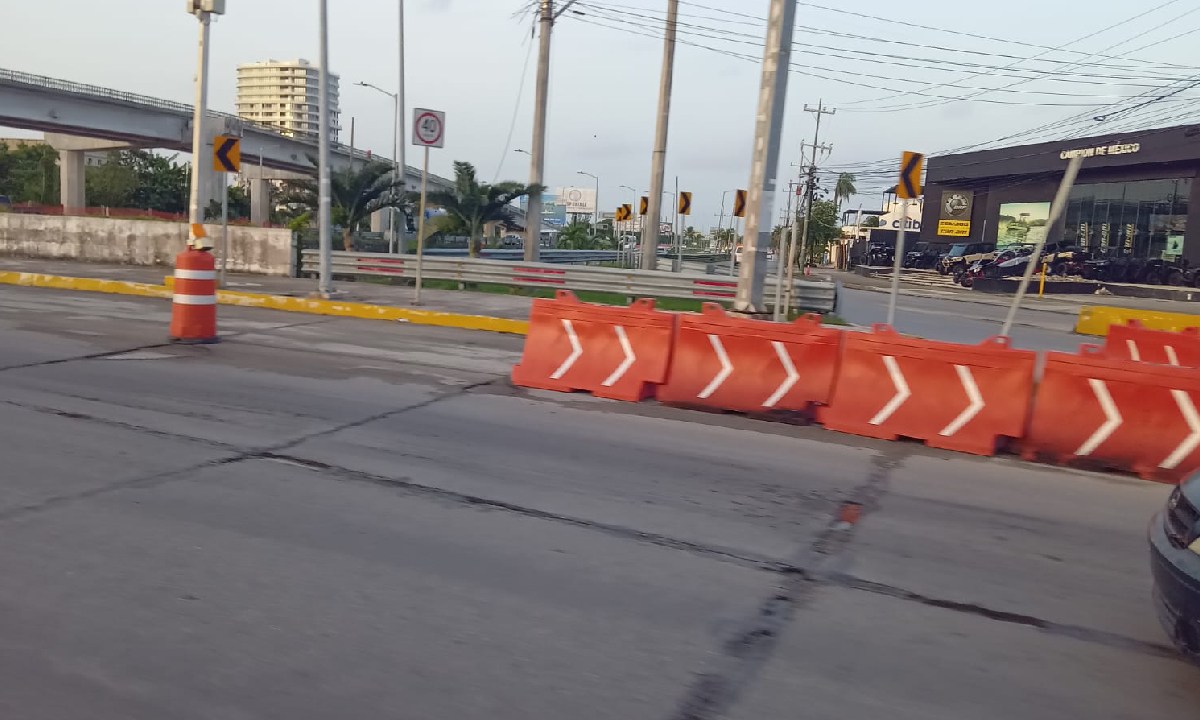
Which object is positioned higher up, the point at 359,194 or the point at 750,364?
the point at 359,194

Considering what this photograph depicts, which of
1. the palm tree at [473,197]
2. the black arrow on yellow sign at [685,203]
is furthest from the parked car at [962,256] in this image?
the palm tree at [473,197]

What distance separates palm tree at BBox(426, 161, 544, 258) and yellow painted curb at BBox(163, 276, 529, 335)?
914 cm

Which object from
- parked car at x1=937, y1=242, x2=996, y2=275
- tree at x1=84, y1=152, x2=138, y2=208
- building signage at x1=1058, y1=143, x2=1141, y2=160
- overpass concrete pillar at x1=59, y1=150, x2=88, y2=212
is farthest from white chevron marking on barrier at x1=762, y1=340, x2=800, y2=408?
tree at x1=84, y1=152, x2=138, y2=208

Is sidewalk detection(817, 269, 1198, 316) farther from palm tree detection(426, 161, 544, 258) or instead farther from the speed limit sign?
the speed limit sign

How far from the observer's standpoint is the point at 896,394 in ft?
28.6

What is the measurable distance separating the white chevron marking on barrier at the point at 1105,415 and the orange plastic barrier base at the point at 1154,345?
18.1 ft

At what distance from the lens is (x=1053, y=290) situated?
3944cm

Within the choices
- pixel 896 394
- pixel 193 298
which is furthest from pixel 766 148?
pixel 193 298

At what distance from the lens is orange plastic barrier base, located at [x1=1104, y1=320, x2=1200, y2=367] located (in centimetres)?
1281

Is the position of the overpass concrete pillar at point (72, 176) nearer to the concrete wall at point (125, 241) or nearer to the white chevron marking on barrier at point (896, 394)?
the concrete wall at point (125, 241)

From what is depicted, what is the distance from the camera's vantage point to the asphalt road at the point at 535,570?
3762 millimetres

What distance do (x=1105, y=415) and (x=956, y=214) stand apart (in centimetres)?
6441

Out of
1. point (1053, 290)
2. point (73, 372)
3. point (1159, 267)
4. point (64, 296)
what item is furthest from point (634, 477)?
point (1159, 267)

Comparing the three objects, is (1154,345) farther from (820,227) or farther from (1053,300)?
(820,227)
